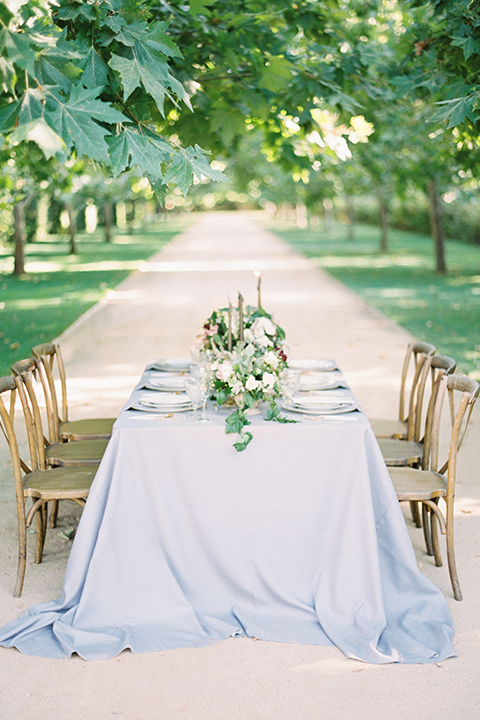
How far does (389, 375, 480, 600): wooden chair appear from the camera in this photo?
162 inches

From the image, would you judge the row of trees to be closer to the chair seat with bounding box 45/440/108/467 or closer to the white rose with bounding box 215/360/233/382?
the white rose with bounding box 215/360/233/382

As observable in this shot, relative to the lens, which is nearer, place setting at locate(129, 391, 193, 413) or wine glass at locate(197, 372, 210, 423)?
wine glass at locate(197, 372, 210, 423)

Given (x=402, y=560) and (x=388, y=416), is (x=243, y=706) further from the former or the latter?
(x=388, y=416)

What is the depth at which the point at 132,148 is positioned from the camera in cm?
346

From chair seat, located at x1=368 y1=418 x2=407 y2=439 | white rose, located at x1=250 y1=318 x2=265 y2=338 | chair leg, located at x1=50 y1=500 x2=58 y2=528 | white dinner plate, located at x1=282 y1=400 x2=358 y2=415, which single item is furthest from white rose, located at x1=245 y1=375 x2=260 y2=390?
chair leg, located at x1=50 y1=500 x2=58 y2=528

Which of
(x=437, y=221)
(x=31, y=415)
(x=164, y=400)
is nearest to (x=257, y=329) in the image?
(x=164, y=400)

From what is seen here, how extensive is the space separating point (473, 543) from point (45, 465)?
2784mm

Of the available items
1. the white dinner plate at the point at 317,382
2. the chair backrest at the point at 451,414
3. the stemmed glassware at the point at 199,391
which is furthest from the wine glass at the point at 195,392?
the chair backrest at the point at 451,414

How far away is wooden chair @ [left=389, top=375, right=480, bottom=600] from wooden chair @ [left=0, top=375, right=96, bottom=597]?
1.83 metres

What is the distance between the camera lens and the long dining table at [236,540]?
3.76 metres

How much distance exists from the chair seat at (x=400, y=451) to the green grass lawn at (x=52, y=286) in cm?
561

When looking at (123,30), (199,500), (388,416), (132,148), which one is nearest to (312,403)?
(199,500)

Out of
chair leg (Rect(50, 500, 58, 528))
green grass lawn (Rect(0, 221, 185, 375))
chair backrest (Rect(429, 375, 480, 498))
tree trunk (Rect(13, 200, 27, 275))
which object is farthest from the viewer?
tree trunk (Rect(13, 200, 27, 275))

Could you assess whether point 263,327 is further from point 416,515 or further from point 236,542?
point 416,515
